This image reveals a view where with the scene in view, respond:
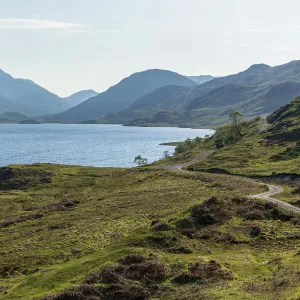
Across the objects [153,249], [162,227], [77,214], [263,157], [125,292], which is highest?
[263,157]

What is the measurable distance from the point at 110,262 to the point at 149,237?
272 inches

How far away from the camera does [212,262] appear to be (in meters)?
34.3

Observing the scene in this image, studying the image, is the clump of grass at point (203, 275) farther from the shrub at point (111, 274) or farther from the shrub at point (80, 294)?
the shrub at point (80, 294)

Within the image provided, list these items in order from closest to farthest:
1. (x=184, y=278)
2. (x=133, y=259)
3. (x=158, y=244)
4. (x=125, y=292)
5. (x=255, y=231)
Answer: (x=125, y=292)
(x=184, y=278)
(x=133, y=259)
(x=158, y=244)
(x=255, y=231)

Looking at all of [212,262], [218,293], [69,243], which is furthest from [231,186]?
[218,293]

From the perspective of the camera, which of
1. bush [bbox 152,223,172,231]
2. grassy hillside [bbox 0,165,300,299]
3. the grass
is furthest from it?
bush [bbox 152,223,172,231]

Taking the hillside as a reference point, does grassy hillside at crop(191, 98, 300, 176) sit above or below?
above

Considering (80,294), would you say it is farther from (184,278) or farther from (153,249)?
(153,249)

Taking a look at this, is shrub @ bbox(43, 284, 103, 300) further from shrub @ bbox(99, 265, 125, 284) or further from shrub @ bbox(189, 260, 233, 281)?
shrub @ bbox(189, 260, 233, 281)

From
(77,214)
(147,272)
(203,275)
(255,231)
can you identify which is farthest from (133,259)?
(77,214)

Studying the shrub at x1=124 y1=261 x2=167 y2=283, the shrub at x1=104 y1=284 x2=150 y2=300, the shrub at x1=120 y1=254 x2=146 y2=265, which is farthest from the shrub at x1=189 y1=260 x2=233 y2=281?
the shrub at x1=120 y1=254 x2=146 y2=265

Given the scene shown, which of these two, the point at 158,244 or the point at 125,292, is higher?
the point at 158,244

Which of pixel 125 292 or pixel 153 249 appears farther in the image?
pixel 153 249

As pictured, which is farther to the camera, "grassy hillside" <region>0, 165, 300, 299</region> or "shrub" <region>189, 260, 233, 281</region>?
"shrub" <region>189, 260, 233, 281</region>
